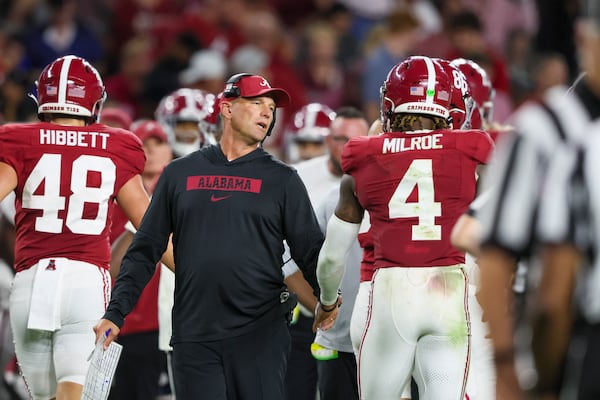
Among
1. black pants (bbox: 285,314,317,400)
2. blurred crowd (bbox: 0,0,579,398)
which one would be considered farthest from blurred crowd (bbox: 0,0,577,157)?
black pants (bbox: 285,314,317,400)

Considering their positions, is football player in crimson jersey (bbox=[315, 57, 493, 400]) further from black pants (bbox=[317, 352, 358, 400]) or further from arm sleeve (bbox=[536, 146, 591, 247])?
arm sleeve (bbox=[536, 146, 591, 247])

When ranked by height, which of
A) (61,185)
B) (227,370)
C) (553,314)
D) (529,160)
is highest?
(61,185)

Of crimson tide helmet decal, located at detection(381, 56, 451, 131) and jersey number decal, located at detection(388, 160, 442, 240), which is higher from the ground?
crimson tide helmet decal, located at detection(381, 56, 451, 131)

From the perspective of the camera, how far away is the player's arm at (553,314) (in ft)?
11.4

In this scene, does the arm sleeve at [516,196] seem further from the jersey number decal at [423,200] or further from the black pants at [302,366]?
the black pants at [302,366]

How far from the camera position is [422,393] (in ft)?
18.5

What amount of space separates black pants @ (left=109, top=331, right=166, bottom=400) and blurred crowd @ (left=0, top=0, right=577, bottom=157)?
411 cm

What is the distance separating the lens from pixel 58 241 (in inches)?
243

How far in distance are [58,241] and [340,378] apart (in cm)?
177

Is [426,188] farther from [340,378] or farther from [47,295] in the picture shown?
[47,295]

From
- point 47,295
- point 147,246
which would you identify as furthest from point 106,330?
point 47,295

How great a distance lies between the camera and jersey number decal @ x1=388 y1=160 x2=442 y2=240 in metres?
5.57

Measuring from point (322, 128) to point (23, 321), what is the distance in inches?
140

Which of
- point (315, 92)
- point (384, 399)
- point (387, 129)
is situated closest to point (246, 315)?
point (384, 399)
